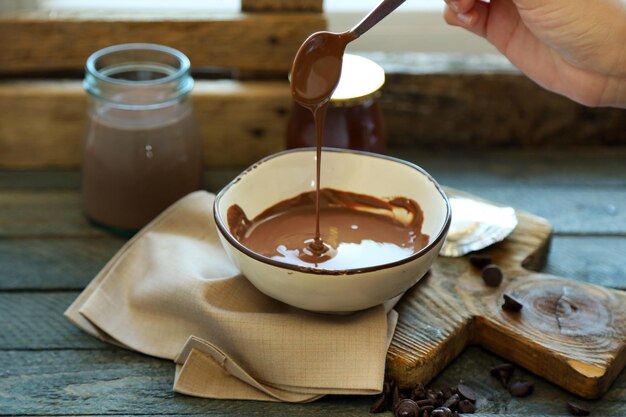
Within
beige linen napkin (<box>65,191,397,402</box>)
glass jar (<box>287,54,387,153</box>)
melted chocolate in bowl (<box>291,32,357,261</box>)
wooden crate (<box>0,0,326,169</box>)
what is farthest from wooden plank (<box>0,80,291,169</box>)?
melted chocolate in bowl (<box>291,32,357,261</box>)

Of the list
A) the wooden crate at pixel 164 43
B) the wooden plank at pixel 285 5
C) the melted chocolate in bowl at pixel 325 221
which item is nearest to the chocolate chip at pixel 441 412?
the melted chocolate in bowl at pixel 325 221

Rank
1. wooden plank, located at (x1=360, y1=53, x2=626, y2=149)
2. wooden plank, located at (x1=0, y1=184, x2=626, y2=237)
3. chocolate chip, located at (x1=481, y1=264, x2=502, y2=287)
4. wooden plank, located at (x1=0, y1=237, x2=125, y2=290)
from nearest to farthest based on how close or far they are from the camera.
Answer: chocolate chip, located at (x1=481, y1=264, x2=502, y2=287), wooden plank, located at (x1=0, y1=237, x2=125, y2=290), wooden plank, located at (x1=0, y1=184, x2=626, y2=237), wooden plank, located at (x1=360, y1=53, x2=626, y2=149)

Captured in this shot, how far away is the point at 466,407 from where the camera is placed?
1.31m

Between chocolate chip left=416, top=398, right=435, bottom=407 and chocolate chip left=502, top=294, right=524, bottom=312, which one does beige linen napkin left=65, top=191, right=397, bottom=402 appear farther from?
chocolate chip left=502, top=294, right=524, bottom=312

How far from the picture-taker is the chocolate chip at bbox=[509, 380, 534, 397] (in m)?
1.34

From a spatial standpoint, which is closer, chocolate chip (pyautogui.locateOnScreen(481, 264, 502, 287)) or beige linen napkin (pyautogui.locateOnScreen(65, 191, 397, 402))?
beige linen napkin (pyautogui.locateOnScreen(65, 191, 397, 402))

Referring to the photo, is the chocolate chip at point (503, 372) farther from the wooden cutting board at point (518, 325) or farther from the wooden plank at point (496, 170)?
the wooden plank at point (496, 170)

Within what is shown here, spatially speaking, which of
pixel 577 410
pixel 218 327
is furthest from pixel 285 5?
pixel 577 410

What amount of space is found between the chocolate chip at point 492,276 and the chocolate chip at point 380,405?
0.30 m

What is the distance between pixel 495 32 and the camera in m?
1.62

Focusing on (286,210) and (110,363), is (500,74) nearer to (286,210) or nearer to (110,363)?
(286,210)

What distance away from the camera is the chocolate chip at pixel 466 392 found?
4.35ft

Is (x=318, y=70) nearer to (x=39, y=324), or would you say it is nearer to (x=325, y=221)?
(x=325, y=221)

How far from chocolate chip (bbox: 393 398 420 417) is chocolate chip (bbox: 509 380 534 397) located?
0.16 meters
